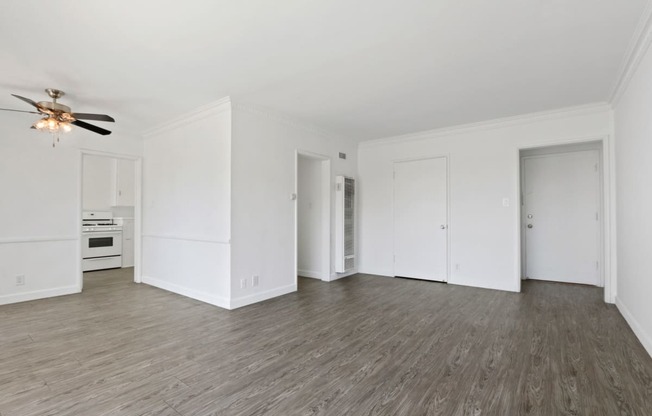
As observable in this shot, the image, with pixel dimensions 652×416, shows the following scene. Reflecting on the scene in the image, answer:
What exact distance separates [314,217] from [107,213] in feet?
14.8

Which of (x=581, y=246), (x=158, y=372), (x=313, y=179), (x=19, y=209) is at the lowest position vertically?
(x=158, y=372)

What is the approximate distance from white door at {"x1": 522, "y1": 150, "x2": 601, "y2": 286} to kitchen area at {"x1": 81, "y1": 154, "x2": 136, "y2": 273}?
7.36 m

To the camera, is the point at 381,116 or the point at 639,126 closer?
the point at 639,126

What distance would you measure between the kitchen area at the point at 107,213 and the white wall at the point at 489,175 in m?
5.45

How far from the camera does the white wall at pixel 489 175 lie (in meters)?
4.23

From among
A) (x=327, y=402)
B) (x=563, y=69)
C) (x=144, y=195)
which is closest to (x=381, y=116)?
(x=563, y=69)

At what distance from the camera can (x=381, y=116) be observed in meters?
4.43

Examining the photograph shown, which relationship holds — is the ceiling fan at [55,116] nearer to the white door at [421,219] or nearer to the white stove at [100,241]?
the white stove at [100,241]

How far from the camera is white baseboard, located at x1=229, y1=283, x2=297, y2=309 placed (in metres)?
3.80

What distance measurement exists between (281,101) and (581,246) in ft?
16.4

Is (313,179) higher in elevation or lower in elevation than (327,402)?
higher

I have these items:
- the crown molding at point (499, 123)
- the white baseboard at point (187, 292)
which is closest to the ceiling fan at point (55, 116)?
the white baseboard at point (187, 292)

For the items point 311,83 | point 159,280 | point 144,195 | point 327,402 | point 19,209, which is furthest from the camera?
point 144,195

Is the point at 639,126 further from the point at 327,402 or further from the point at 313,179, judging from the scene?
the point at 313,179
